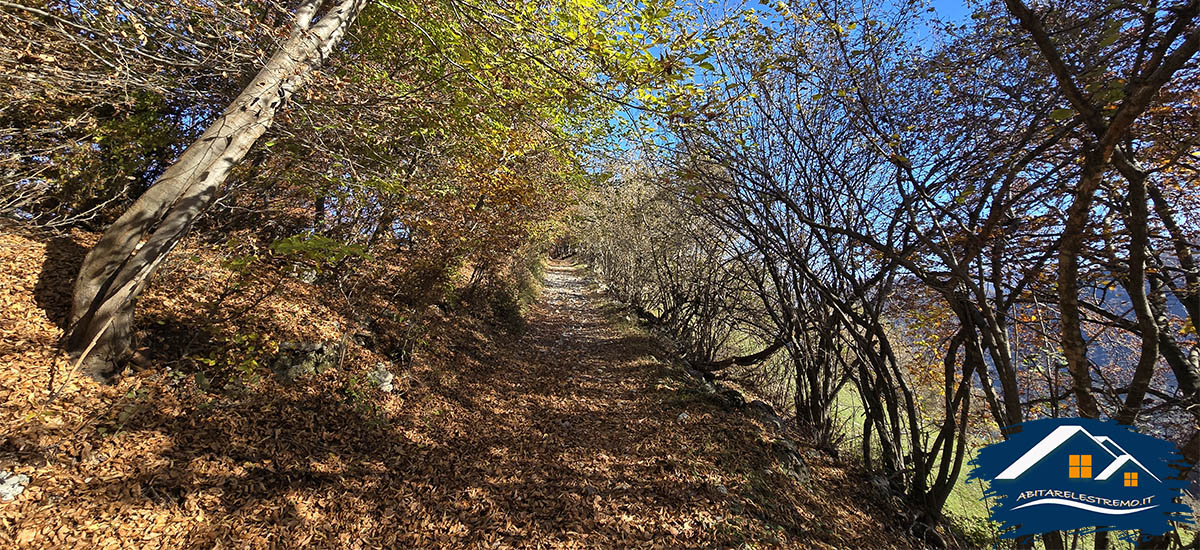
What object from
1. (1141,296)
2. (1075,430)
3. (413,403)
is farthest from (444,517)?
(1141,296)

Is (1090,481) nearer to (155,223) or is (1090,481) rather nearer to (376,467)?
(376,467)

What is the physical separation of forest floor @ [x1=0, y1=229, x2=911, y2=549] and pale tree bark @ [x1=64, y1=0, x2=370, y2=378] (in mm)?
305

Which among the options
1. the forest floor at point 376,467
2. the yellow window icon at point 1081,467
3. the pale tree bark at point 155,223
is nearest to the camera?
the forest floor at point 376,467

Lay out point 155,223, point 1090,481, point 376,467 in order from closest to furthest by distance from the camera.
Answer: point 1090,481, point 155,223, point 376,467

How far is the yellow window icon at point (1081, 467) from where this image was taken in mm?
2771

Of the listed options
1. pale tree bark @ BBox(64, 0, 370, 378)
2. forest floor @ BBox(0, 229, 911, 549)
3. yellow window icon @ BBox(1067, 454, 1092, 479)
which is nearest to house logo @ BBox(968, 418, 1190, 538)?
yellow window icon @ BBox(1067, 454, 1092, 479)

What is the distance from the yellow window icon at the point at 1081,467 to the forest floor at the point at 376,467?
2.09m

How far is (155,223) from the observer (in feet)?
11.0

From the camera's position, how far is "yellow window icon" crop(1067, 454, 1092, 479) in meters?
2.77

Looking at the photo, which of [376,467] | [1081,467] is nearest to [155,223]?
[376,467]

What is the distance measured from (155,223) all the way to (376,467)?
9.73 ft

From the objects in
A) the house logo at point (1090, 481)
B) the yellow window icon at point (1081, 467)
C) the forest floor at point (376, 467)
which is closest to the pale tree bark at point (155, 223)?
the forest floor at point (376, 467)

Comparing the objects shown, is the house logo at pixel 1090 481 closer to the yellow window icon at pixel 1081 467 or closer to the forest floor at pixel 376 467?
the yellow window icon at pixel 1081 467

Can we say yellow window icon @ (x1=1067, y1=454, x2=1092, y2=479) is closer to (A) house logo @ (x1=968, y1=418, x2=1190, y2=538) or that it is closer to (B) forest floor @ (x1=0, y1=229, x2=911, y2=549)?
(A) house logo @ (x1=968, y1=418, x2=1190, y2=538)
